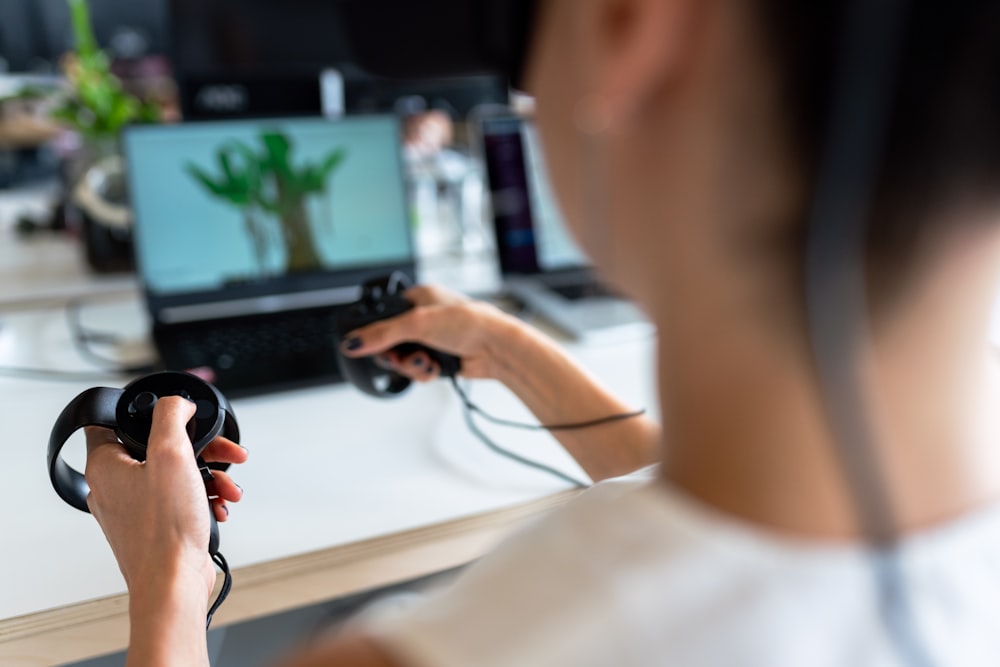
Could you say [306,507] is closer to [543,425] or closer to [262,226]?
[543,425]

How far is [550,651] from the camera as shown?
11.6 inches

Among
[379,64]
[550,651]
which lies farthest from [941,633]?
[379,64]

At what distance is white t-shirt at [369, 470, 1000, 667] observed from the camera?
293mm

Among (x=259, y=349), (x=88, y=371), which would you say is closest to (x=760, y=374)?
(x=259, y=349)

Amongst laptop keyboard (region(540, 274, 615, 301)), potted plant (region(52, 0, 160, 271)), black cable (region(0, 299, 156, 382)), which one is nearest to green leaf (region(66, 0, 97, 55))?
potted plant (region(52, 0, 160, 271))

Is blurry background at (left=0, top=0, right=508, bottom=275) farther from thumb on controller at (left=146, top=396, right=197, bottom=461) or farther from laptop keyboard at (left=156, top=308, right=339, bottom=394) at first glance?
thumb on controller at (left=146, top=396, right=197, bottom=461)

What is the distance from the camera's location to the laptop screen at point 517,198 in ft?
4.00

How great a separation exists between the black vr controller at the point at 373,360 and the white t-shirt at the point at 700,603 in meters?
0.50

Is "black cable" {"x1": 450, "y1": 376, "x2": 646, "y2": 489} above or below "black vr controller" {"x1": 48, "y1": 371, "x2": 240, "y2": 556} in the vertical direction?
below

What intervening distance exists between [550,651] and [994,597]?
178 millimetres

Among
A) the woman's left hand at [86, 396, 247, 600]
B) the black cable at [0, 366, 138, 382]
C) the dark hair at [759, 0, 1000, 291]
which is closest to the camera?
the dark hair at [759, 0, 1000, 291]

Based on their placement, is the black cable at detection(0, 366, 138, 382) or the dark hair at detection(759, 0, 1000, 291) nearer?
the dark hair at detection(759, 0, 1000, 291)

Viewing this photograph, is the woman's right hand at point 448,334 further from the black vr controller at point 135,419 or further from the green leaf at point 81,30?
the green leaf at point 81,30

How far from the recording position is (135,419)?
57 centimetres
